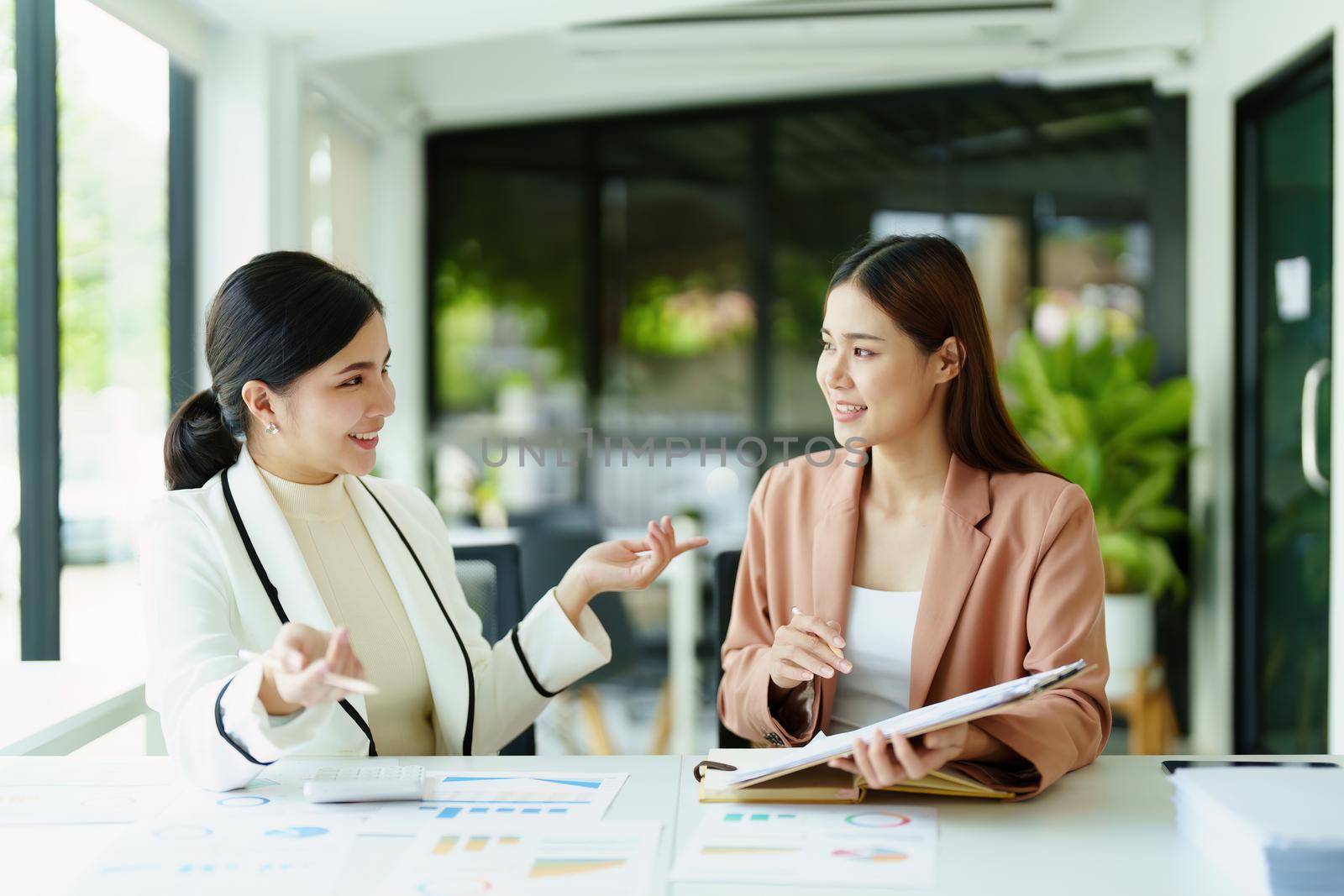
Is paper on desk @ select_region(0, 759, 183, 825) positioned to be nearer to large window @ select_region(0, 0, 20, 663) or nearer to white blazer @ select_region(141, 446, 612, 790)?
white blazer @ select_region(141, 446, 612, 790)

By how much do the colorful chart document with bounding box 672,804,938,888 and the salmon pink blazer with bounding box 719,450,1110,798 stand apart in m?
0.19

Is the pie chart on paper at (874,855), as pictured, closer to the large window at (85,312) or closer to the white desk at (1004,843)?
the white desk at (1004,843)

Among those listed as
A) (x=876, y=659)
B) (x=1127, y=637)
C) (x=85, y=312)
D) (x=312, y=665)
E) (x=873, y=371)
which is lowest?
(x=1127, y=637)

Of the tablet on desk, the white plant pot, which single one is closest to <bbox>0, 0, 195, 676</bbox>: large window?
the tablet on desk

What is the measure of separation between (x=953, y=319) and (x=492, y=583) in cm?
100

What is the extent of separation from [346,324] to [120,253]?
5.68 ft

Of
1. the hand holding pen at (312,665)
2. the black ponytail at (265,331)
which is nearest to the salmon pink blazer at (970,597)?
the hand holding pen at (312,665)

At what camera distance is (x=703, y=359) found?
519 centimetres

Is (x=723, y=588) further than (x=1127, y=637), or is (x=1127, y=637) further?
(x=1127, y=637)

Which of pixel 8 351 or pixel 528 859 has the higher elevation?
pixel 8 351

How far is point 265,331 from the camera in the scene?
1671 mm

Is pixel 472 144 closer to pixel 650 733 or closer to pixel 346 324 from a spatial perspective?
pixel 650 733

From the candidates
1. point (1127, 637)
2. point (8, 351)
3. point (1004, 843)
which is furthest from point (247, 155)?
point (1127, 637)

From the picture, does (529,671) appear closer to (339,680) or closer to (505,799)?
(505,799)
